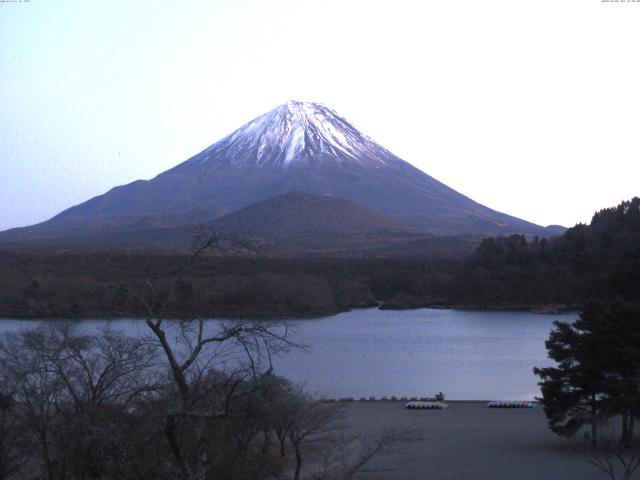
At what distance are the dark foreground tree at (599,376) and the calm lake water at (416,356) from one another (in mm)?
4815

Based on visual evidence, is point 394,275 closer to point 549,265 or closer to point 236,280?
point 549,265

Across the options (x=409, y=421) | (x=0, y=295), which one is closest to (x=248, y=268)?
(x=0, y=295)

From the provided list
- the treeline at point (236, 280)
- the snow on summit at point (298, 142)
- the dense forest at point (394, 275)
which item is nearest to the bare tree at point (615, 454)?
the treeline at point (236, 280)

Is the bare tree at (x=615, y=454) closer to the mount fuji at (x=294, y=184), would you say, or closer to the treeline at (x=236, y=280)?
the treeline at (x=236, y=280)

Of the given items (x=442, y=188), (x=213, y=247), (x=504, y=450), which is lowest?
(x=504, y=450)

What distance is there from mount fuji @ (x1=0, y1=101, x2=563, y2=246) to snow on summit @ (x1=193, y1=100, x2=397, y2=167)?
9cm

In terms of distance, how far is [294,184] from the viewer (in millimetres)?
79500

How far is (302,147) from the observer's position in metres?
86.1

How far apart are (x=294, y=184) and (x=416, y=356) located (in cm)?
5782

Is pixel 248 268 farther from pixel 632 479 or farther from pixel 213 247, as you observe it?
pixel 213 247

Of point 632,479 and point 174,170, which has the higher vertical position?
point 174,170

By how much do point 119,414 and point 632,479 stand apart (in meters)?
5.85

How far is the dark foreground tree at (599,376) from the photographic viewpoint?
1091 cm

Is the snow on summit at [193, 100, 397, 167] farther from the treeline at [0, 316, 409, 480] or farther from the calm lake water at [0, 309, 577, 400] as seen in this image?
the treeline at [0, 316, 409, 480]
